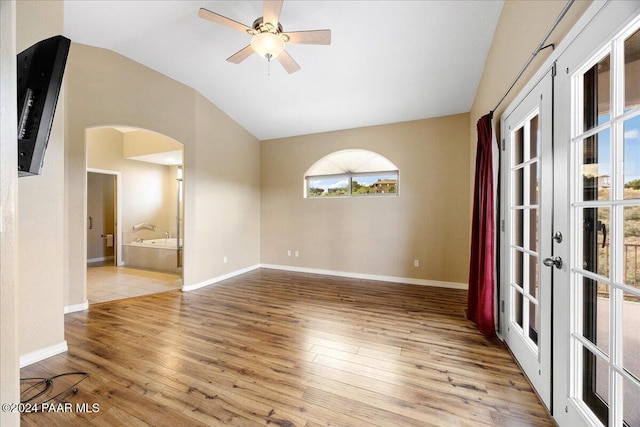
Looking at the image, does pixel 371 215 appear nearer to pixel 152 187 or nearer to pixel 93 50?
pixel 93 50

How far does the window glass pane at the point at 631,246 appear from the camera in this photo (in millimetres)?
957

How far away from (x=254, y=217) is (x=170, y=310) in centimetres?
262

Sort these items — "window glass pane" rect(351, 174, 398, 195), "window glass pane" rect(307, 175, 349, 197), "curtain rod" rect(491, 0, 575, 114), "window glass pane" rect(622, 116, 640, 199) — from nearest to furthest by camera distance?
1. "window glass pane" rect(622, 116, 640, 199)
2. "curtain rod" rect(491, 0, 575, 114)
3. "window glass pane" rect(351, 174, 398, 195)
4. "window glass pane" rect(307, 175, 349, 197)

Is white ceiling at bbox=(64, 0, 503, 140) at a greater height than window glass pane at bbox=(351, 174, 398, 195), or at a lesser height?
greater

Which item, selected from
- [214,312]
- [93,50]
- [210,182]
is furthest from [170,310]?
[93,50]

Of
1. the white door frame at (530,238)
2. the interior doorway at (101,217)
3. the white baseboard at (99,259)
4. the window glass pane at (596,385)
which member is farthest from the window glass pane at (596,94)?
the white baseboard at (99,259)

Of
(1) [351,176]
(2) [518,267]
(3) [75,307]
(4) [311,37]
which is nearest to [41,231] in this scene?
(3) [75,307]

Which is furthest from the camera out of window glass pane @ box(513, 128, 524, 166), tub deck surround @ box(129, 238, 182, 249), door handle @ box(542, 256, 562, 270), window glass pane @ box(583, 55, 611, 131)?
tub deck surround @ box(129, 238, 182, 249)

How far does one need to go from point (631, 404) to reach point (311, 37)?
2994 millimetres

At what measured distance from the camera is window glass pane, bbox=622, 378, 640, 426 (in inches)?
38.9

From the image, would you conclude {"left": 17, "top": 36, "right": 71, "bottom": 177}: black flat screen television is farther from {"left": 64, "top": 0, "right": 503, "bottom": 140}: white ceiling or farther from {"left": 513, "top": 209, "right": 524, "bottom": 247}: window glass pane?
{"left": 513, "top": 209, "right": 524, "bottom": 247}: window glass pane

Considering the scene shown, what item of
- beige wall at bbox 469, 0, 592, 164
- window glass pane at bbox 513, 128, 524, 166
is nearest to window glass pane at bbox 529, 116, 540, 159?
window glass pane at bbox 513, 128, 524, 166

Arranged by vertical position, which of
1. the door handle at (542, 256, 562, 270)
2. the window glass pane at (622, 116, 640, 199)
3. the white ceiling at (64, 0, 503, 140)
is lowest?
the door handle at (542, 256, 562, 270)

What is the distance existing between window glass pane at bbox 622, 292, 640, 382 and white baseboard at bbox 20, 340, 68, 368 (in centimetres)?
374
